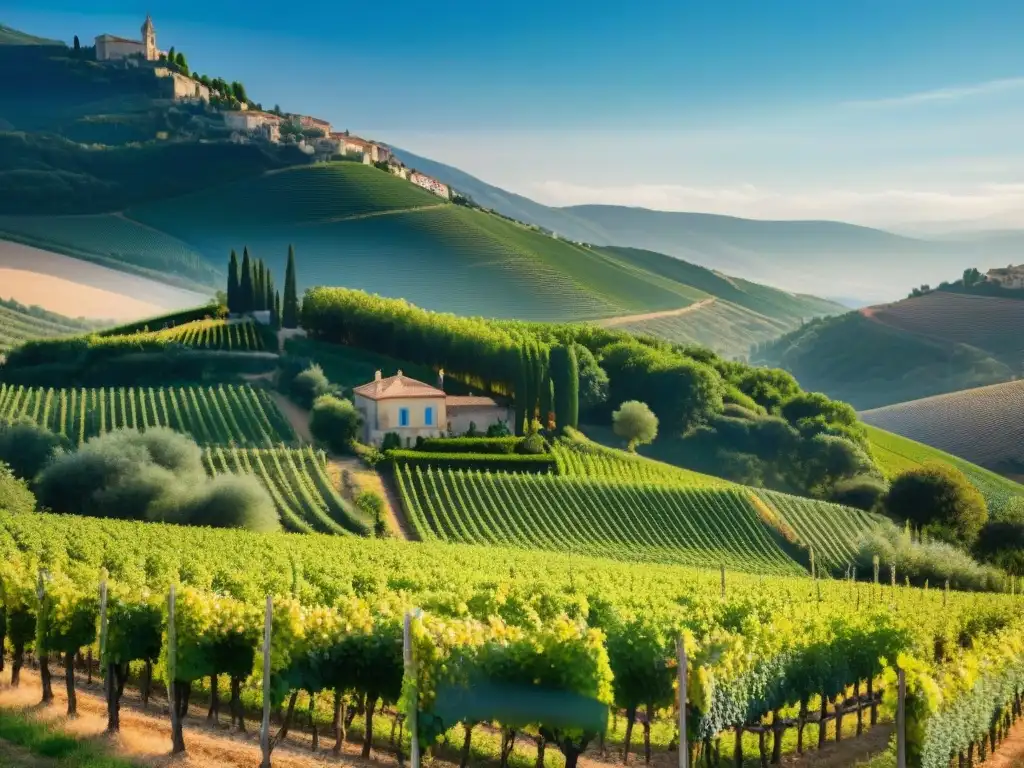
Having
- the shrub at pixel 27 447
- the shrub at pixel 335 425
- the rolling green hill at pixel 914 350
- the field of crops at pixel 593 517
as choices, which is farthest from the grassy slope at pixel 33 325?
the rolling green hill at pixel 914 350

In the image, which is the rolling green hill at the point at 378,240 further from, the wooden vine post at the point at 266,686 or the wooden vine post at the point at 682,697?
the wooden vine post at the point at 682,697

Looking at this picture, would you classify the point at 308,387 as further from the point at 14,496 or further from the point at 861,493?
the point at 861,493

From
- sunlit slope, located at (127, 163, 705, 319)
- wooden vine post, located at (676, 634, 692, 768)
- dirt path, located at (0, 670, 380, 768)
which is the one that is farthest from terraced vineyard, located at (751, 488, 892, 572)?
sunlit slope, located at (127, 163, 705, 319)

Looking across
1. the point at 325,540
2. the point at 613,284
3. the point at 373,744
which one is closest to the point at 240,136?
the point at 613,284

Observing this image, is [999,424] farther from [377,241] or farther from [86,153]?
[86,153]

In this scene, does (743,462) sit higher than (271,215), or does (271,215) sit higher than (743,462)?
(271,215)

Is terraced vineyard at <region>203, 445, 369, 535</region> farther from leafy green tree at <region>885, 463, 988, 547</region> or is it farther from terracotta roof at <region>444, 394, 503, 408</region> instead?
leafy green tree at <region>885, 463, 988, 547</region>


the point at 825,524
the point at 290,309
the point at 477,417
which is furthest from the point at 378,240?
the point at 825,524
